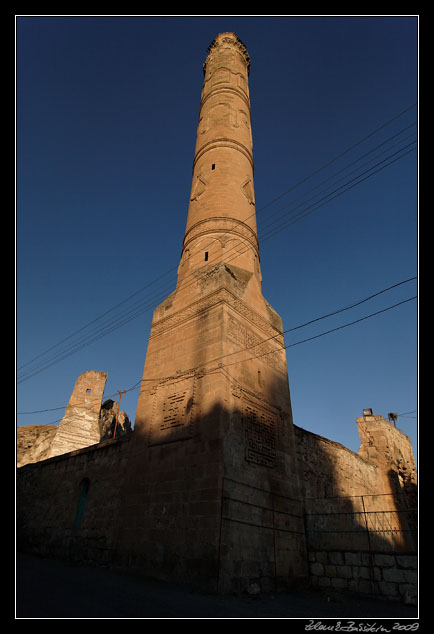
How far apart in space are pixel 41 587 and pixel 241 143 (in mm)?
15110

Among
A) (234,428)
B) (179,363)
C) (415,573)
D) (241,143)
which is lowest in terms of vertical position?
(415,573)

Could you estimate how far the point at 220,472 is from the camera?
21.7ft

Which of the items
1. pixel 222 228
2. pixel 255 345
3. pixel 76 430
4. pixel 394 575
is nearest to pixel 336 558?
pixel 394 575

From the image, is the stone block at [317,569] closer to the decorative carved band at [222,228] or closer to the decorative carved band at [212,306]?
the decorative carved band at [212,306]

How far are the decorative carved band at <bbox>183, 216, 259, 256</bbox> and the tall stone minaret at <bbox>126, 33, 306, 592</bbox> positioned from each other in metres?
0.04

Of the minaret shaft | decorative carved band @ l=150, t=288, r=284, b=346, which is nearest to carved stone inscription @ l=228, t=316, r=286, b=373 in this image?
decorative carved band @ l=150, t=288, r=284, b=346

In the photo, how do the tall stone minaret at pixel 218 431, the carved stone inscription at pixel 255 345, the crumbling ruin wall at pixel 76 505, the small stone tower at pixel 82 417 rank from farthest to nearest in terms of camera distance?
the small stone tower at pixel 82 417 < the carved stone inscription at pixel 255 345 < the crumbling ruin wall at pixel 76 505 < the tall stone minaret at pixel 218 431

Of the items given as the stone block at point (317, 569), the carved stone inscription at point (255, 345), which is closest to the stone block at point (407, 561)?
the stone block at point (317, 569)

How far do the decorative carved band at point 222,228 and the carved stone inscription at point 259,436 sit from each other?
617cm

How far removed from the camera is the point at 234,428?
24.4ft

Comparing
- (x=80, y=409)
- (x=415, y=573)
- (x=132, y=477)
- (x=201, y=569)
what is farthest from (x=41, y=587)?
(x=80, y=409)

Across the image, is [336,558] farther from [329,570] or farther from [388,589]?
[388,589]

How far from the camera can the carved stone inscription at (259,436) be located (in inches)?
303

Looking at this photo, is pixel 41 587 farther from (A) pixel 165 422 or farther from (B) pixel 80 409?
(B) pixel 80 409
